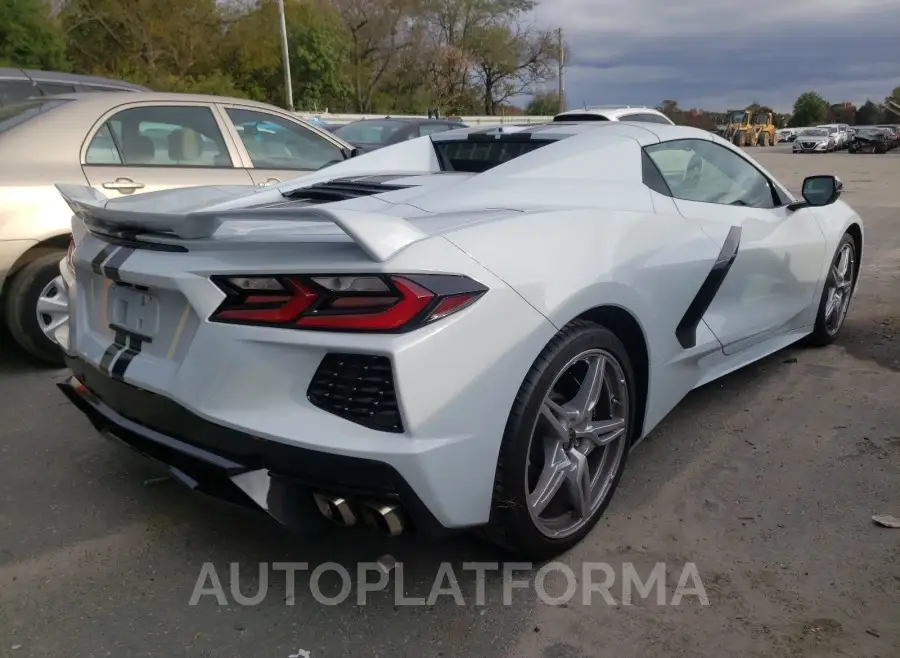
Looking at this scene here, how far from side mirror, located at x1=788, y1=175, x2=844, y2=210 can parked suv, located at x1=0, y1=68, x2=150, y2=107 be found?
584 cm

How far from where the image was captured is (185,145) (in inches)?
193

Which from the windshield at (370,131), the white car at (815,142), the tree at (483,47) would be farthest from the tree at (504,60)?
the windshield at (370,131)

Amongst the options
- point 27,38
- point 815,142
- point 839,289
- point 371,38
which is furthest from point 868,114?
point 839,289

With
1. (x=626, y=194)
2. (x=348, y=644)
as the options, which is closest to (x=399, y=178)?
(x=626, y=194)

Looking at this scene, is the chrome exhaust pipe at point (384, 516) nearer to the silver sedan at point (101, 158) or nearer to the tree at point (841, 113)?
the silver sedan at point (101, 158)

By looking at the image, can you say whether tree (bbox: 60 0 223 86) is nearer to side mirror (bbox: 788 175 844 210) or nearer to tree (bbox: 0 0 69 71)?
tree (bbox: 0 0 69 71)

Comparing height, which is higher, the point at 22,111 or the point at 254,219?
the point at 22,111

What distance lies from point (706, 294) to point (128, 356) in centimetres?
223

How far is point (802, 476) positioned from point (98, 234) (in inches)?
113

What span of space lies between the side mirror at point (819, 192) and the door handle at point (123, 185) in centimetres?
374

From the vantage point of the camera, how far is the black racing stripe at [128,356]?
234cm

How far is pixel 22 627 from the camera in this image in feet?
7.27

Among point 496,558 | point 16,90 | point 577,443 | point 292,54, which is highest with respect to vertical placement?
point 292,54

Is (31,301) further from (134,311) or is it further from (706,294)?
(706,294)
